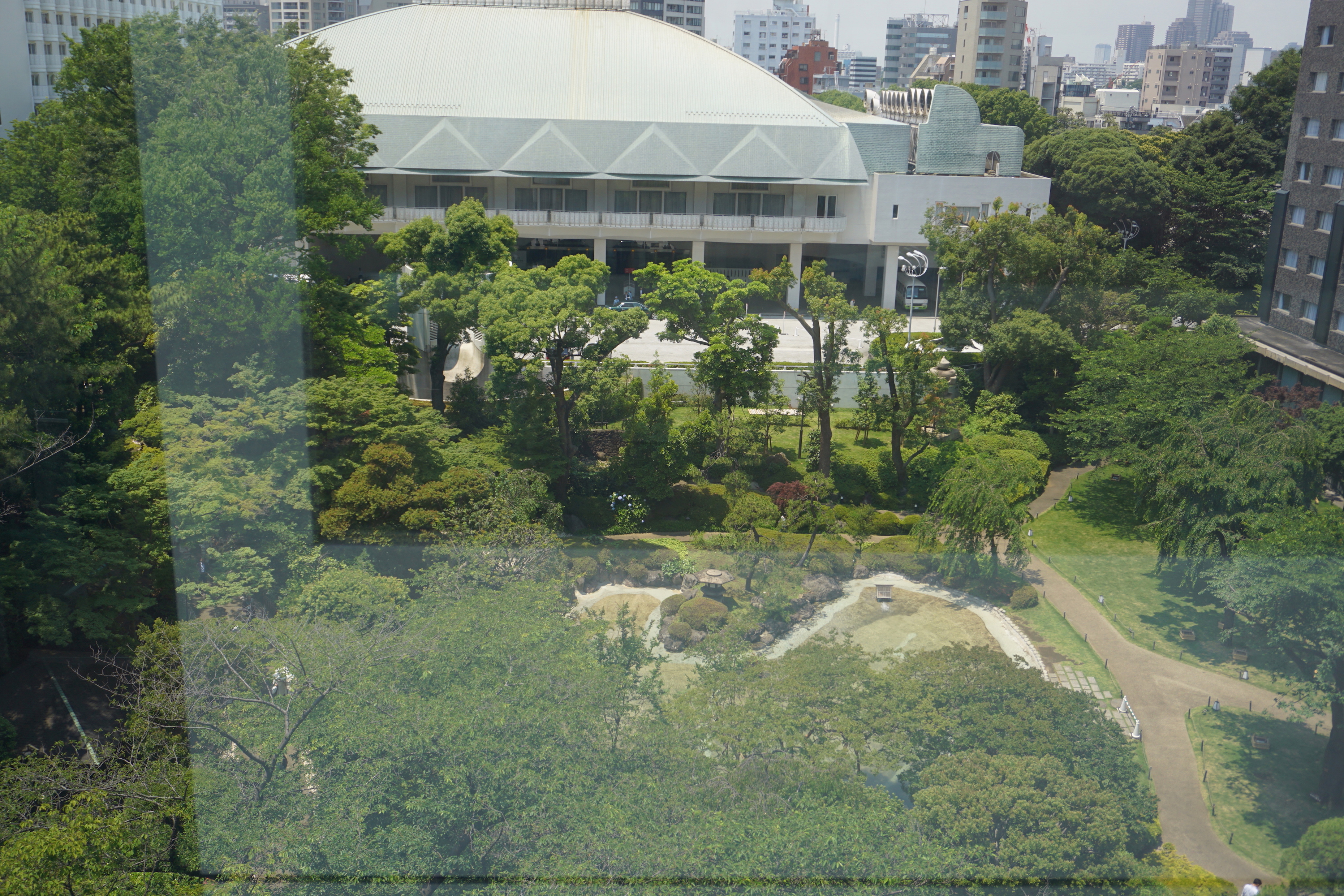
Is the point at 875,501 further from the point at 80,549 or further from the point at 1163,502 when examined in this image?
the point at 80,549

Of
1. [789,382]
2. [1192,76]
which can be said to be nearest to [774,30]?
[1192,76]

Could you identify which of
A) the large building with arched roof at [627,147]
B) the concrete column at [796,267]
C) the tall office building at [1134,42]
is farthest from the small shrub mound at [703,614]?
the tall office building at [1134,42]

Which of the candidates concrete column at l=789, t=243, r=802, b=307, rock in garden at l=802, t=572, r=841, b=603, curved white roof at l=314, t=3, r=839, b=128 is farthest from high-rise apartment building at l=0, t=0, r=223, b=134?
rock in garden at l=802, t=572, r=841, b=603

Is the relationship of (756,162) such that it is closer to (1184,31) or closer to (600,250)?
(600,250)

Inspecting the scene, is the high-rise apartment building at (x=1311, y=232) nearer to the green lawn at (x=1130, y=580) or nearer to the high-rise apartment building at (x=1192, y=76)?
the green lawn at (x=1130, y=580)

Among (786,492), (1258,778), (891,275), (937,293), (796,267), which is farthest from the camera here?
(796,267)

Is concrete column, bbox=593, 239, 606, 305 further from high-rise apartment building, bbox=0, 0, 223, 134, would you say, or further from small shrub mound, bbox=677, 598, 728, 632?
small shrub mound, bbox=677, 598, 728, 632
